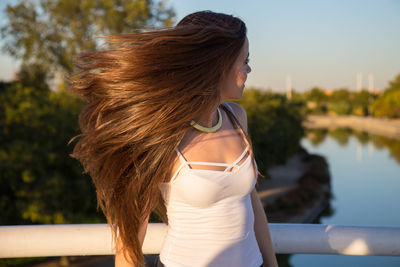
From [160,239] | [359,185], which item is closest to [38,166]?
[160,239]

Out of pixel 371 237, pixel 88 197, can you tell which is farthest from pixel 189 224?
pixel 88 197

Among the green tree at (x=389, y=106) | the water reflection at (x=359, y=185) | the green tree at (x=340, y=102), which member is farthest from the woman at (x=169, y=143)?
the green tree at (x=340, y=102)

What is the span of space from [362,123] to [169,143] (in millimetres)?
62959

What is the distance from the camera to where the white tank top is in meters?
1.15

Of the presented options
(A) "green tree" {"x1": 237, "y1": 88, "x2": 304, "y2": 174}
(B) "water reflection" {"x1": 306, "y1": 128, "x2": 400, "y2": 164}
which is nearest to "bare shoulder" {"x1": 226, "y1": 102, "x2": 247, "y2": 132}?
(A) "green tree" {"x1": 237, "y1": 88, "x2": 304, "y2": 174}

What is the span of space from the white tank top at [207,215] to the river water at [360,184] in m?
2.35

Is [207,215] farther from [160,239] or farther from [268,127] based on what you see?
[268,127]

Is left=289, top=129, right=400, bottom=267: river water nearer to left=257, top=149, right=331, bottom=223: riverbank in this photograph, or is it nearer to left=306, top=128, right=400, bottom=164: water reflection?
left=306, top=128, right=400, bottom=164: water reflection

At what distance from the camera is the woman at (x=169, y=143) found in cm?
118

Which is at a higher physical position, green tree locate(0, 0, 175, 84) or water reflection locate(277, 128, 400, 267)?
green tree locate(0, 0, 175, 84)

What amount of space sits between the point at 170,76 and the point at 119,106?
0.18 m

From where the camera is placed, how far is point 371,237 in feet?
4.25

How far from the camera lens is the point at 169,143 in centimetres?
121

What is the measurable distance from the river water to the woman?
2399 millimetres
